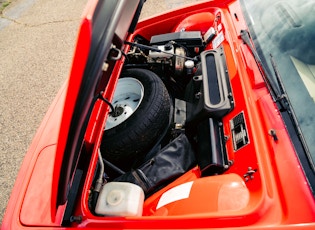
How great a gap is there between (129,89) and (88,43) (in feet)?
3.85

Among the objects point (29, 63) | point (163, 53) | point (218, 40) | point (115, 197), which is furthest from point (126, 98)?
point (29, 63)

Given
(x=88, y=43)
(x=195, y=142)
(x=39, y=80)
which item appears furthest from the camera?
(x=39, y=80)

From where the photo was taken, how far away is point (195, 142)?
1.63m

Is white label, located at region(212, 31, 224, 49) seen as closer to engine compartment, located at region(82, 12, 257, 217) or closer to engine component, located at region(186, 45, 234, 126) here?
engine compartment, located at region(82, 12, 257, 217)

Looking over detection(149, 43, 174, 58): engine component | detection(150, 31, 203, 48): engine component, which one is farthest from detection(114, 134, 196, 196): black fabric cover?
detection(150, 31, 203, 48): engine component

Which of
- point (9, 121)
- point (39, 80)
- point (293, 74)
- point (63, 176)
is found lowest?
point (63, 176)

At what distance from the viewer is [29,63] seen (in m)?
3.96

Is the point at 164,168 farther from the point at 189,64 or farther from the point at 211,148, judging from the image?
the point at 189,64

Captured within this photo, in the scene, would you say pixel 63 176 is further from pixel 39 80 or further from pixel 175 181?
pixel 39 80

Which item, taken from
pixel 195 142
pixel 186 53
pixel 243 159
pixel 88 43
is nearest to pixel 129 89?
pixel 186 53

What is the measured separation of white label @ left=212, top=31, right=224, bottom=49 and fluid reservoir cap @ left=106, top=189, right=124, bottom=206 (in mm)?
1236

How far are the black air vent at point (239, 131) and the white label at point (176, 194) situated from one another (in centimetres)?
29

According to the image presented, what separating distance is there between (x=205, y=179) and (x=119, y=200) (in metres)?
0.40

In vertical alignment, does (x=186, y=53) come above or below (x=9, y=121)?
below
